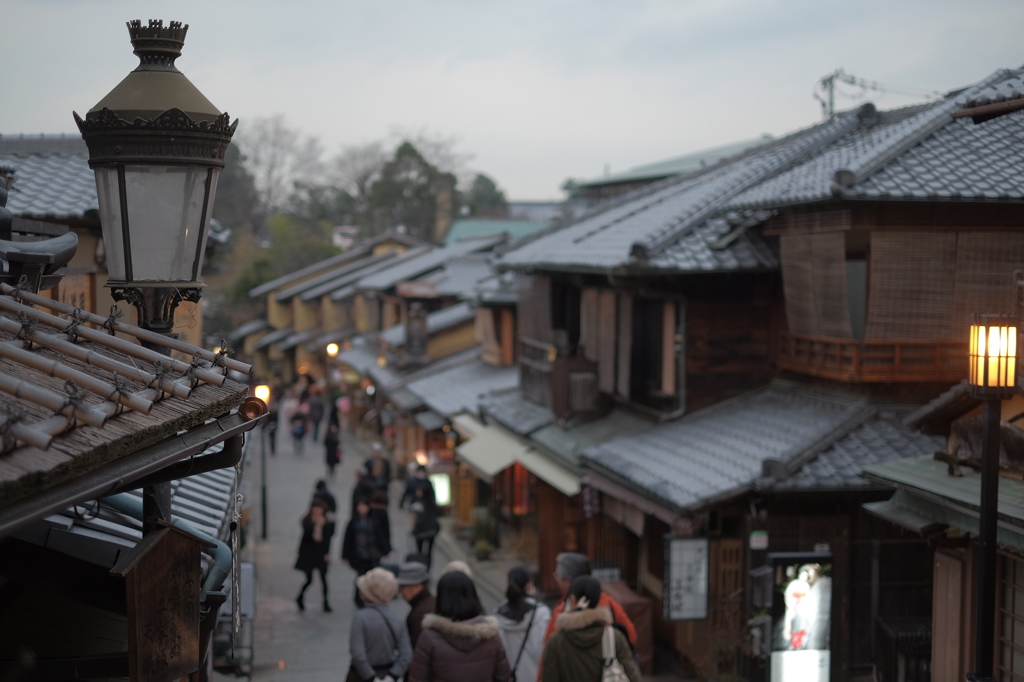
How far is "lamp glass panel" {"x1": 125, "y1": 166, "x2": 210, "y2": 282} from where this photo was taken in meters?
4.70

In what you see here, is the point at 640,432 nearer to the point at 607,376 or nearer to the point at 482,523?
the point at 607,376

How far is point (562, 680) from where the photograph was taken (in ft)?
24.2

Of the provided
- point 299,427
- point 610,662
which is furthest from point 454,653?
point 299,427

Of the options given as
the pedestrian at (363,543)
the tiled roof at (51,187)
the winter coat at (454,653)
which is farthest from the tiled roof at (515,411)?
the winter coat at (454,653)

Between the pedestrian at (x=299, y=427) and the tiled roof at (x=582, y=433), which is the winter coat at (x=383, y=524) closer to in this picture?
the tiled roof at (x=582, y=433)

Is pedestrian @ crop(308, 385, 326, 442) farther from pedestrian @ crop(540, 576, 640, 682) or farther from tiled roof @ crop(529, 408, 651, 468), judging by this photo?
pedestrian @ crop(540, 576, 640, 682)

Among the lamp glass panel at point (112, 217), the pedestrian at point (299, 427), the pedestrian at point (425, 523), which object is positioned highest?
the lamp glass panel at point (112, 217)

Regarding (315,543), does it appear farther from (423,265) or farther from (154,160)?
(423,265)

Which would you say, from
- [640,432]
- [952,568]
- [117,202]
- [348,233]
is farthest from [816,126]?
[348,233]

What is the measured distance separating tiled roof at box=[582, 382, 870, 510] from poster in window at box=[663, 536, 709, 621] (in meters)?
0.63

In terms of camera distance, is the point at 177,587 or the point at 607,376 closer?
the point at 177,587

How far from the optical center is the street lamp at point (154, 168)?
4.62 m

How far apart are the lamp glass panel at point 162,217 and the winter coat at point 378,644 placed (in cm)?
473

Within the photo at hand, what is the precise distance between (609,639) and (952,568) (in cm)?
368
